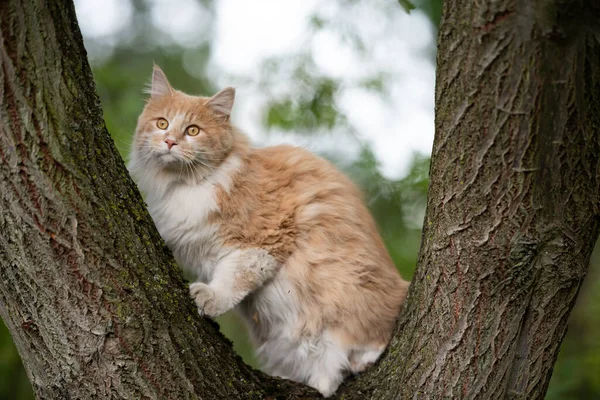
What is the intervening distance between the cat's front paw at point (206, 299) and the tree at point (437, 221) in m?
0.53

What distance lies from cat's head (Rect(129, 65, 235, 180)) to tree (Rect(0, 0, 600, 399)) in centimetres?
104

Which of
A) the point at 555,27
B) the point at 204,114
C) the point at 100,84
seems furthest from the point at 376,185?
the point at 555,27

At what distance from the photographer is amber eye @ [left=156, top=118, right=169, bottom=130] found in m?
3.53

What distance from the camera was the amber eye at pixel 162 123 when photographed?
11.6 feet

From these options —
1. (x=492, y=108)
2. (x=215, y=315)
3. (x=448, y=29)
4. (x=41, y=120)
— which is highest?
(x=448, y=29)

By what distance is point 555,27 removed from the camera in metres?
1.92

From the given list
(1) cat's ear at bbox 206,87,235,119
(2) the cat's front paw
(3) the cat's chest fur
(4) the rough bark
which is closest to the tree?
(4) the rough bark

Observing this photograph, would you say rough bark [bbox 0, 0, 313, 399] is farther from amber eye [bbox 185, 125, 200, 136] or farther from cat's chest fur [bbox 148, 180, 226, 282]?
amber eye [bbox 185, 125, 200, 136]

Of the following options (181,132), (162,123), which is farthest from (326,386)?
(162,123)

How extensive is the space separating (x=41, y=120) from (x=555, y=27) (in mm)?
1676

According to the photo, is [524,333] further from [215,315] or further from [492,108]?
[215,315]

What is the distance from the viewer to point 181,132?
3.49 m

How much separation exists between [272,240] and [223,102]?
0.92 metres

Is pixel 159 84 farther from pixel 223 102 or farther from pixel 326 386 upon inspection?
pixel 326 386
